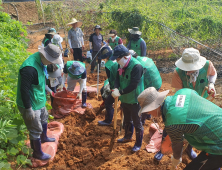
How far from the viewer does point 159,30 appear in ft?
25.4

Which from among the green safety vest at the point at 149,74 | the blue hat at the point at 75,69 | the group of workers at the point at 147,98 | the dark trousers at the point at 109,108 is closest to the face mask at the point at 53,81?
the group of workers at the point at 147,98

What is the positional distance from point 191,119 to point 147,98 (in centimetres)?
48

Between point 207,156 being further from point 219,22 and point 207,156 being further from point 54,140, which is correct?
point 219,22

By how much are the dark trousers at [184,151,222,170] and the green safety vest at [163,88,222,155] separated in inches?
4.7

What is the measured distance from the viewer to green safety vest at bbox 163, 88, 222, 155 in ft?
6.44

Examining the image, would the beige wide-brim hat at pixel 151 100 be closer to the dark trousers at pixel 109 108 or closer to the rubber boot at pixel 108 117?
the dark trousers at pixel 109 108

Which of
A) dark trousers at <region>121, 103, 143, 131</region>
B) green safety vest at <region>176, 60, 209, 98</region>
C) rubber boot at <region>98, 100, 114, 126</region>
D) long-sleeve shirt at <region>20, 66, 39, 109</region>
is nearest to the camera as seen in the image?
long-sleeve shirt at <region>20, 66, 39, 109</region>

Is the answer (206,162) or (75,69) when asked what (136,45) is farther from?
(206,162)

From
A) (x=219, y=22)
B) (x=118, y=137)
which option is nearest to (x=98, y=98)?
(x=118, y=137)

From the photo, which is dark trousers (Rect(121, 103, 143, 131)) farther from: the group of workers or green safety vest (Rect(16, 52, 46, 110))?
green safety vest (Rect(16, 52, 46, 110))

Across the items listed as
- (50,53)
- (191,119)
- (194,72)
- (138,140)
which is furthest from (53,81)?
(191,119)

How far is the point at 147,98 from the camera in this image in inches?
86.0

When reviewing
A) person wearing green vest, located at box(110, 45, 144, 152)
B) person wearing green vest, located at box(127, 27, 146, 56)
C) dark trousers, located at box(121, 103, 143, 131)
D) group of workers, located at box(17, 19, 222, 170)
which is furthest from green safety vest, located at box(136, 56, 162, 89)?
person wearing green vest, located at box(127, 27, 146, 56)

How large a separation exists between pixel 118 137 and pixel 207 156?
2.09 m
